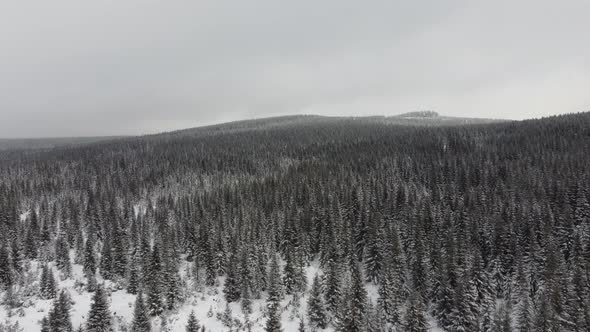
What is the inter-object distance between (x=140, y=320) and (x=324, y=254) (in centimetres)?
3675

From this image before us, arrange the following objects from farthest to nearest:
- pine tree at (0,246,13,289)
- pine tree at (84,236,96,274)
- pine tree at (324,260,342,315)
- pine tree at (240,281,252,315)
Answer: pine tree at (84,236,96,274) → pine tree at (0,246,13,289) → pine tree at (240,281,252,315) → pine tree at (324,260,342,315)

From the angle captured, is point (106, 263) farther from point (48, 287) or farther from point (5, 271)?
point (5, 271)

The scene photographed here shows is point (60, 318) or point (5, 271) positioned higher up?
point (5, 271)

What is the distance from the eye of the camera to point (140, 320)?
174 feet

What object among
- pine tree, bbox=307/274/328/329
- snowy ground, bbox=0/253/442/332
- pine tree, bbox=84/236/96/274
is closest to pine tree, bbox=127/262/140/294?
snowy ground, bbox=0/253/442/332

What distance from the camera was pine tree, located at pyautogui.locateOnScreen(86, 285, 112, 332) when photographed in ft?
172

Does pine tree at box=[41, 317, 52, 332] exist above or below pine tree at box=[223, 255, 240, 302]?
above

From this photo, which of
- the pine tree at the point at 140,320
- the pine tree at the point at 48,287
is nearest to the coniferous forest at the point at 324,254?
the pine tree at the point at 140,320

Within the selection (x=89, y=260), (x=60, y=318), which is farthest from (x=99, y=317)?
(x=89, y=260)

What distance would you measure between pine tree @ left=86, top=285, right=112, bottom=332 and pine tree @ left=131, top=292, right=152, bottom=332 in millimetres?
4547

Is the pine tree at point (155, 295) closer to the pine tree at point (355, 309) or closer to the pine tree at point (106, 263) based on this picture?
the pine tree at point (106, 263)

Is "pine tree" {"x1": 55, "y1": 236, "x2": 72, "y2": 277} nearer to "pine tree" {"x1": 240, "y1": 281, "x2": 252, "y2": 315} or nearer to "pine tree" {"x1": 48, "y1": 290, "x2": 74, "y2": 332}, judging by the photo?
"pine tree" {"x1": 48, "y1": 290, "x2": 74, "y2": 332}

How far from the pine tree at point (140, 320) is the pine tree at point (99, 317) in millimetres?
4547

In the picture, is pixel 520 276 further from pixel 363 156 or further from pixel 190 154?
pixel 190 154
